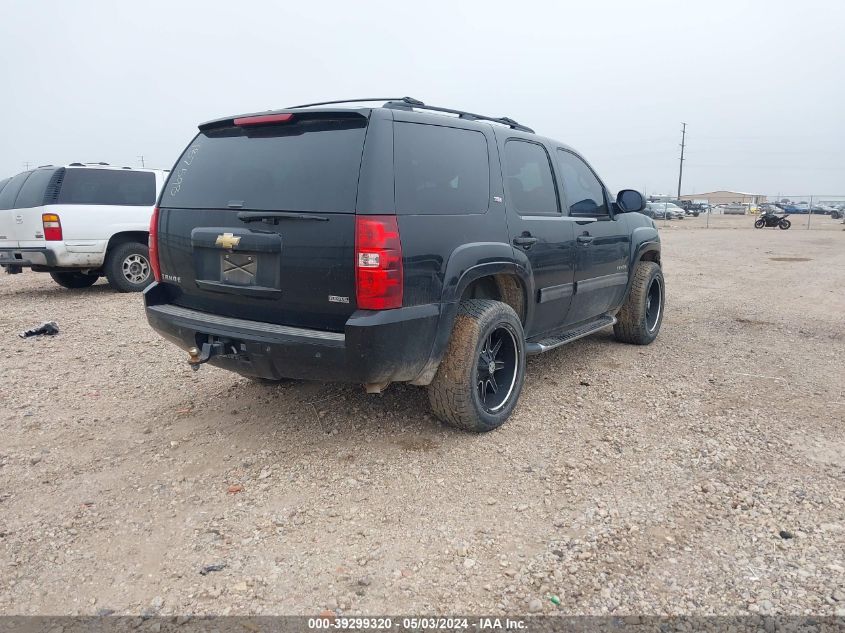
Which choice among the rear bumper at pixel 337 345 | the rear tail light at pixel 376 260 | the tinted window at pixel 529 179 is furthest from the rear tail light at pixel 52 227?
the rear tail light at pixel 376 260

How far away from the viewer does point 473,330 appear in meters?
3.68

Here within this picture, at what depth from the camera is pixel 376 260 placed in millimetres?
3059

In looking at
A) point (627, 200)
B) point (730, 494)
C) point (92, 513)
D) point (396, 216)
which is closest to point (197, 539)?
point (92, 513)

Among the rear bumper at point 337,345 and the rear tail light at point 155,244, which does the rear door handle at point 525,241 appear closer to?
the rear bumper at point 337,345

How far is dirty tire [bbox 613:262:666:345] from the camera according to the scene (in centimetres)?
605

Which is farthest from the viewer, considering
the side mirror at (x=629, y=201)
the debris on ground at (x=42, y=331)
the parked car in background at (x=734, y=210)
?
the parked car in background at (x=734, y=210)

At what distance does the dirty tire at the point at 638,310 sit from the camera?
238 inches

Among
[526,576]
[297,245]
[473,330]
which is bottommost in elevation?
[526,576]

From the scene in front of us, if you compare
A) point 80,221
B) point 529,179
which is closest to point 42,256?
point 80,221

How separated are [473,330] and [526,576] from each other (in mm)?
1489

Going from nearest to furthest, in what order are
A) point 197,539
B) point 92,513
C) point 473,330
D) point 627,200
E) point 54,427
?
1. point 197,539
2. point 92,513
3. point 473,330
4. point 54,427
5. point 627,200

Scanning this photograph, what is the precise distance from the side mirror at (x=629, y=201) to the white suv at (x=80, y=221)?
22.8 feet

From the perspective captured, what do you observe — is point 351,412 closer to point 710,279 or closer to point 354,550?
point 354,550

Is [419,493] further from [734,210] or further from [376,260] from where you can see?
[734,210]
